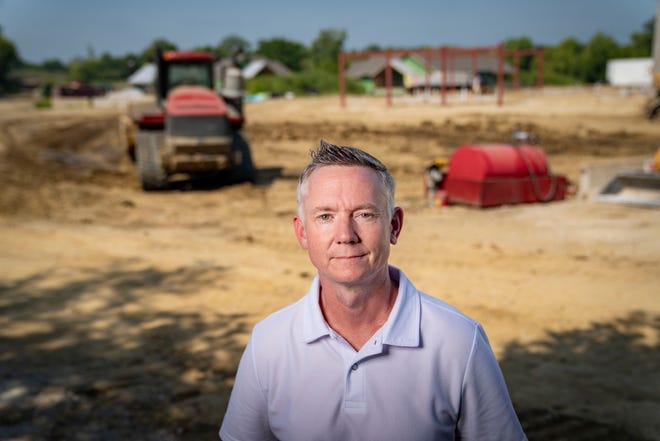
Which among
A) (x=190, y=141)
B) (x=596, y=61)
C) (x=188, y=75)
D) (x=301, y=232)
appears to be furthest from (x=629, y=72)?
(x=301, y=232)

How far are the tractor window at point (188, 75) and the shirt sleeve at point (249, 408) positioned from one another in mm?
13869

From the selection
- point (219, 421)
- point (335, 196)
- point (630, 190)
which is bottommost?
point (219, 421)

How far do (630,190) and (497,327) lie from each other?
593 centimetres

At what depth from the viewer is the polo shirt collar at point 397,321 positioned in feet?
6.19

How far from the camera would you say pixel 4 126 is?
97.0ft

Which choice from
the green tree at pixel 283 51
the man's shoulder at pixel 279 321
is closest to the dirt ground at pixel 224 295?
the man's shoulder at pixel 279 321

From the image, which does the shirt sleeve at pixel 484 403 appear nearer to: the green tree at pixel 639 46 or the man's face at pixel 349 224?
the man's face at pixel 349 224

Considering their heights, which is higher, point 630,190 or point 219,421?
point 630,190

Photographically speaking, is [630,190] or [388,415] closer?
[388,415]

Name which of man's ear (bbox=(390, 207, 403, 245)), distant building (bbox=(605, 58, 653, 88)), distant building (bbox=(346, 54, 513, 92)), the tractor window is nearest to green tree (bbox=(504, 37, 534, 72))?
distant building (bbox=(346, 54, 513, 92))

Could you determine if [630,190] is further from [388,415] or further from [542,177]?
[388,415]

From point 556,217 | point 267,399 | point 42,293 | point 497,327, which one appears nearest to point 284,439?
point 267,399

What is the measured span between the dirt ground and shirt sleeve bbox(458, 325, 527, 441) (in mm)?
2431

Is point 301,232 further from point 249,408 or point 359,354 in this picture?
point 249,408
